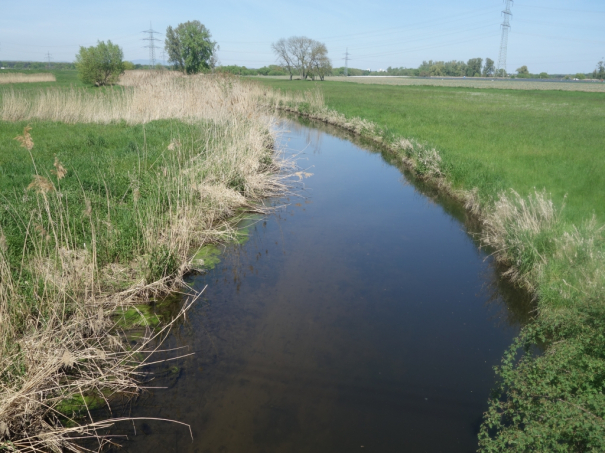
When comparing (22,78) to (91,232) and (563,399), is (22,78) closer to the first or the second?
(91,232)

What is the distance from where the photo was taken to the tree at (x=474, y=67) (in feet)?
411

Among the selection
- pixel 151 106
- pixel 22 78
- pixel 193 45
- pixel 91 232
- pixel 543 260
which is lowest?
pixel 543 260

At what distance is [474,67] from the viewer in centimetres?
12538

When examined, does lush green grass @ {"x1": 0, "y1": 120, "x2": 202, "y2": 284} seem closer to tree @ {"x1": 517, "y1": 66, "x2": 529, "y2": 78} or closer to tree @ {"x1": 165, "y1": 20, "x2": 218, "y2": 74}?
tree @ {"x1": 165, "y1": 20, "x2": 218, "y2": 74}

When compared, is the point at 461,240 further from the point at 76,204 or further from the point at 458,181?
the point at 76,204

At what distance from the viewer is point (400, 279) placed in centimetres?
583

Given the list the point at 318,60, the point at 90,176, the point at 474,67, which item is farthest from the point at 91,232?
the point at 474,67

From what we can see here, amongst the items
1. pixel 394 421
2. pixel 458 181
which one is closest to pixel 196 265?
pixel 394 421

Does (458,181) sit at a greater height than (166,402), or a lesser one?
greater

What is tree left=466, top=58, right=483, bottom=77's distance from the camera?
12538 cm

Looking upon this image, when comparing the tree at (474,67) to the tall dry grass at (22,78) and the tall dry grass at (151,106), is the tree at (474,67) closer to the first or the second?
the tall dry grass at (22,78)

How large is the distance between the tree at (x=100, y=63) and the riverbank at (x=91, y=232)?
834 inches

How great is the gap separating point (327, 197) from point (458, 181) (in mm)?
3103

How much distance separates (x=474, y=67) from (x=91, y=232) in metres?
141
